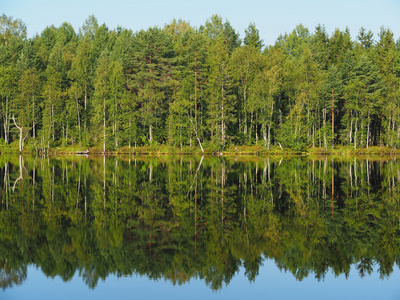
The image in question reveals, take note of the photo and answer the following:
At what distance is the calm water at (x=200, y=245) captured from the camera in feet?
33.3

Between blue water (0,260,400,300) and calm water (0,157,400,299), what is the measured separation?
24mm

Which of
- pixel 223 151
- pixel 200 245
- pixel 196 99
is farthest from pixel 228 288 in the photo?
pixel 196 99

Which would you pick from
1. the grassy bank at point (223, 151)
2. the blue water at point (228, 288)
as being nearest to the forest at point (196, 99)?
the grassy bank at point (223, 151)

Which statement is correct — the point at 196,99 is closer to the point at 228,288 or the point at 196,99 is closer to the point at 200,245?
the point at 200,245

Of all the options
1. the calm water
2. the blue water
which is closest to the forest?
the calm water

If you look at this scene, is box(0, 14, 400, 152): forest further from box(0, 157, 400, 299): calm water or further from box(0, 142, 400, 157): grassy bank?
box(0, 157, 400, 299): calm water

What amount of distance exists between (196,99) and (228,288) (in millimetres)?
62663

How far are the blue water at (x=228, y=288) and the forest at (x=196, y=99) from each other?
A: 57.3 meters

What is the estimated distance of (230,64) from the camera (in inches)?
2872

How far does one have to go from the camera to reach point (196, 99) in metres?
71.6

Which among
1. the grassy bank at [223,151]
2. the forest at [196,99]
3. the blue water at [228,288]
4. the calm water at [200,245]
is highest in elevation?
the forest at [196,99]

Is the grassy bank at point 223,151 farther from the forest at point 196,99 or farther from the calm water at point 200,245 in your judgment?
the calm water at point 200,245

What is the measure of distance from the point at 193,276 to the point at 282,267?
245 centimetres

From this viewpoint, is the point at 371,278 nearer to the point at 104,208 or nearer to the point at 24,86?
the point at 104,208
